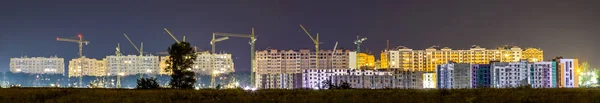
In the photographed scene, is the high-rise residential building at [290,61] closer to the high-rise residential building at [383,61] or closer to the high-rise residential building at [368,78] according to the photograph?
the high-rise residential building at [383,61]

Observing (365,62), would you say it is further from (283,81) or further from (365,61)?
(283,81)

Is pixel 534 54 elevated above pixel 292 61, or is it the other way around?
pixel 534 54

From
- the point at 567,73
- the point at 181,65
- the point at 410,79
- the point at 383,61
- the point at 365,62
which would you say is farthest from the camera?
the point at 365,62

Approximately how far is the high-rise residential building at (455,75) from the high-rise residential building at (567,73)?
1608 centimetres

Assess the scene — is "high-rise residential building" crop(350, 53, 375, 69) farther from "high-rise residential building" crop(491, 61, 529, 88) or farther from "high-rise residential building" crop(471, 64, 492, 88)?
"high-rise residential building" crop(491, 61, 529, 88)

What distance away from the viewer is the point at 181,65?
1513 inches

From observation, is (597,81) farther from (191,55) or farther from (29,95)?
(29,95)

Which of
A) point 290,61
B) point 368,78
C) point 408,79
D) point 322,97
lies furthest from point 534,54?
point 322,97

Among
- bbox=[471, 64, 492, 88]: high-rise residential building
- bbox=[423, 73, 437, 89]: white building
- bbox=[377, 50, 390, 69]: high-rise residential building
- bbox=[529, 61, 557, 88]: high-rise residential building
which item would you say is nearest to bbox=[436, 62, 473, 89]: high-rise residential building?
bbox=[471, 64, 492, 88]: high-rise residential building

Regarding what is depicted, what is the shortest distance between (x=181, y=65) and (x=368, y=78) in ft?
332

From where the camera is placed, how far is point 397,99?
54.2 ft

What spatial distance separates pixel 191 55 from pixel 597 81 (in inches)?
4213

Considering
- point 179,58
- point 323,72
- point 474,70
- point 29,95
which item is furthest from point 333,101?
point 323,72

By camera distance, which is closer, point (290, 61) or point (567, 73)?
point (567, 73)
